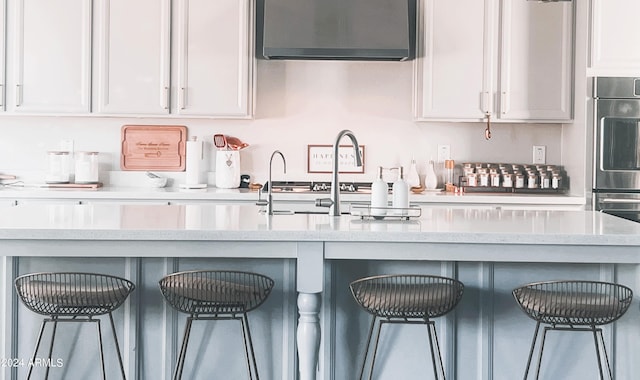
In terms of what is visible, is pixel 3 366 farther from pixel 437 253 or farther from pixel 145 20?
pixel 145 20

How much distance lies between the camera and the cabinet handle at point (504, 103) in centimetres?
438

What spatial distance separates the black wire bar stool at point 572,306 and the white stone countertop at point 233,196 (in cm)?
172

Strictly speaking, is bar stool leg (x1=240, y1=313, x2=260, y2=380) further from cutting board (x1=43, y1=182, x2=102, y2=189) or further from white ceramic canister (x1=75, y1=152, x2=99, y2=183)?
white ceramic canister (x1=75, y1=152, x2=99, y2=183)

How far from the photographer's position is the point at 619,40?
4129 millimetres

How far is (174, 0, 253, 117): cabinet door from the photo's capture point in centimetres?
436

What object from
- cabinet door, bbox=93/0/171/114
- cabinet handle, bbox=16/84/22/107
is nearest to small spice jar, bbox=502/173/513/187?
cabinet door, bbox=93/0/171/114

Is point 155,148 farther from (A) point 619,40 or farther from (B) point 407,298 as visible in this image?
(A) point 619,40

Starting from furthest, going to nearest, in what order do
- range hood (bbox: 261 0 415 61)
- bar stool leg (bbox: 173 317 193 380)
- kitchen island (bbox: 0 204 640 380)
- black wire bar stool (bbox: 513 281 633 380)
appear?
range hood (bbox: 261 0 415 61)
kitchen island (bbox: 0 204 640 380)
bar stool leg (bbox: 173 317 193 380)
black wire bar stool (bbox: 513 281 633 380)

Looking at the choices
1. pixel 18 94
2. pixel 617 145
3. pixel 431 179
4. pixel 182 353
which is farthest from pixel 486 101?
pixel 18 94

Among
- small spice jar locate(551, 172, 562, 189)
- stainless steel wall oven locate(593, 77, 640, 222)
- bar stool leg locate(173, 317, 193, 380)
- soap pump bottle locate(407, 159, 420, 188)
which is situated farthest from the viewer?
soap pump bottle locate(407, 159, 420, 188)

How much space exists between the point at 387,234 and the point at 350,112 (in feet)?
7.87

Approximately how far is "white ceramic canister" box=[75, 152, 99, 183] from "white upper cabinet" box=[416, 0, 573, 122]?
6.98ft

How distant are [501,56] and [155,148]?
89.8 inches

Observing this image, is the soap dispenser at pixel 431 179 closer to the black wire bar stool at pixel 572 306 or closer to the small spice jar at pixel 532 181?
the small spice jar at pixel 532 181
